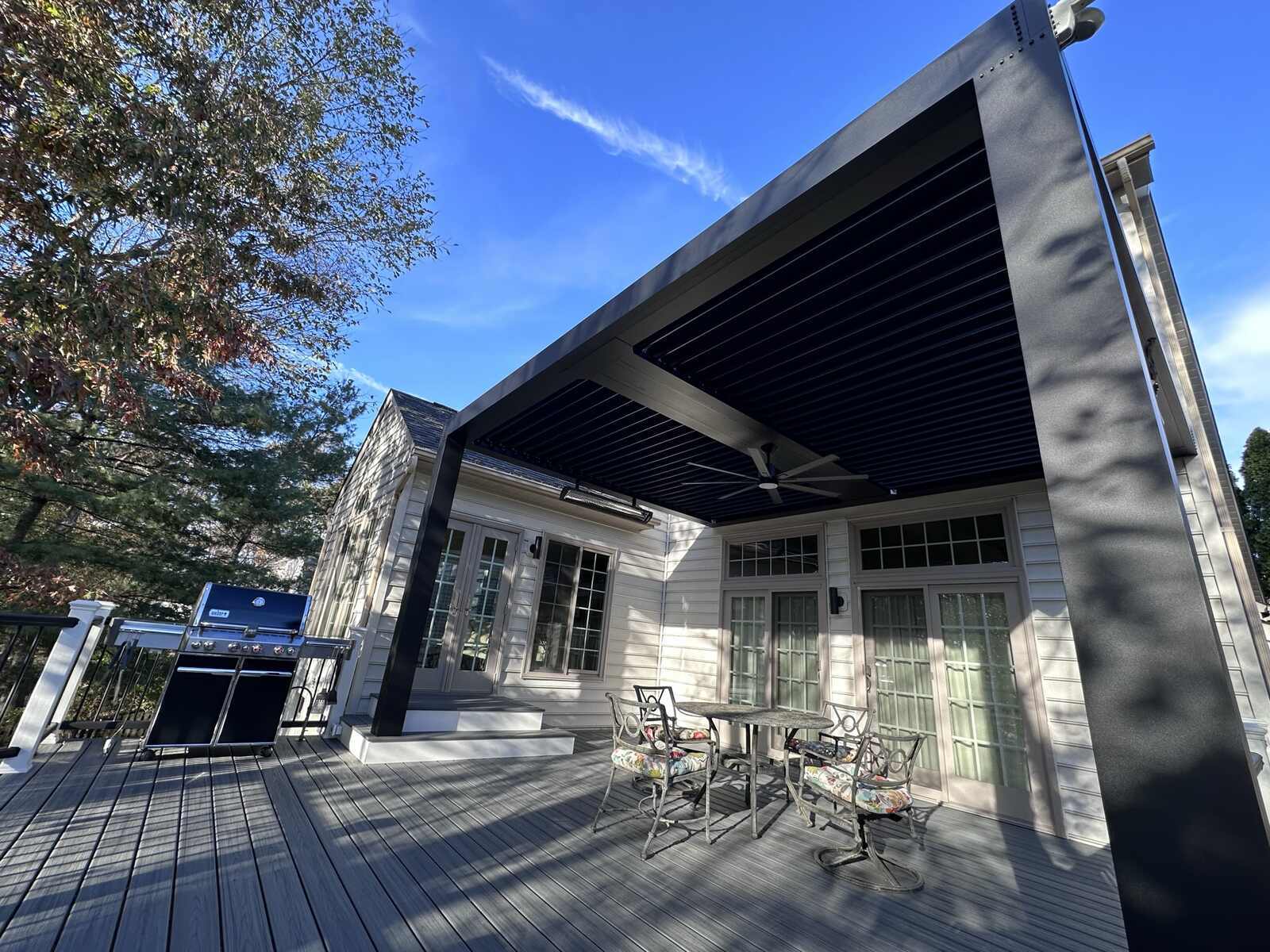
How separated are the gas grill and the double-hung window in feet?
9.12

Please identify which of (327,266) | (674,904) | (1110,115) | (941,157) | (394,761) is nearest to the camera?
(941,157)

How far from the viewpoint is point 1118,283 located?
46.7 inches

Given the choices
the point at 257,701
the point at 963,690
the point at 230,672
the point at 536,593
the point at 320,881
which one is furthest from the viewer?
the point at 536,593

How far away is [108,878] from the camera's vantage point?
2143mm

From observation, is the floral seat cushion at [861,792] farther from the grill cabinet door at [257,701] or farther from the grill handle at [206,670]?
the grill handle at [206,670]

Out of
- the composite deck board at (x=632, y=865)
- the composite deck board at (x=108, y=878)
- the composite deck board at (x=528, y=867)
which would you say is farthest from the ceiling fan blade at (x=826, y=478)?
the composite deck board at (x=108, y=878)

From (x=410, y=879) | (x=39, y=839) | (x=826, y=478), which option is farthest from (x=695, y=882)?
(x=39, y=839)

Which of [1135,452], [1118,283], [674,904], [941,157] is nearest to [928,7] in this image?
[941,157]

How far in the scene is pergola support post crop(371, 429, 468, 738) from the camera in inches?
170

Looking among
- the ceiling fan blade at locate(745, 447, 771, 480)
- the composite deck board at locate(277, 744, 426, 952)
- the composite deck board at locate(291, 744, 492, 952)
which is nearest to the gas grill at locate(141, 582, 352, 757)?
the composite deck board at locate(277, 744, 426, 952)

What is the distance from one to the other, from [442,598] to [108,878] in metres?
3.69

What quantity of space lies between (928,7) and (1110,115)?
1704mm

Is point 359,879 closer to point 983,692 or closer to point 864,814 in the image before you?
point 864,814

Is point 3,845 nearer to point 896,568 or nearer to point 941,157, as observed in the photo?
point 941,157
